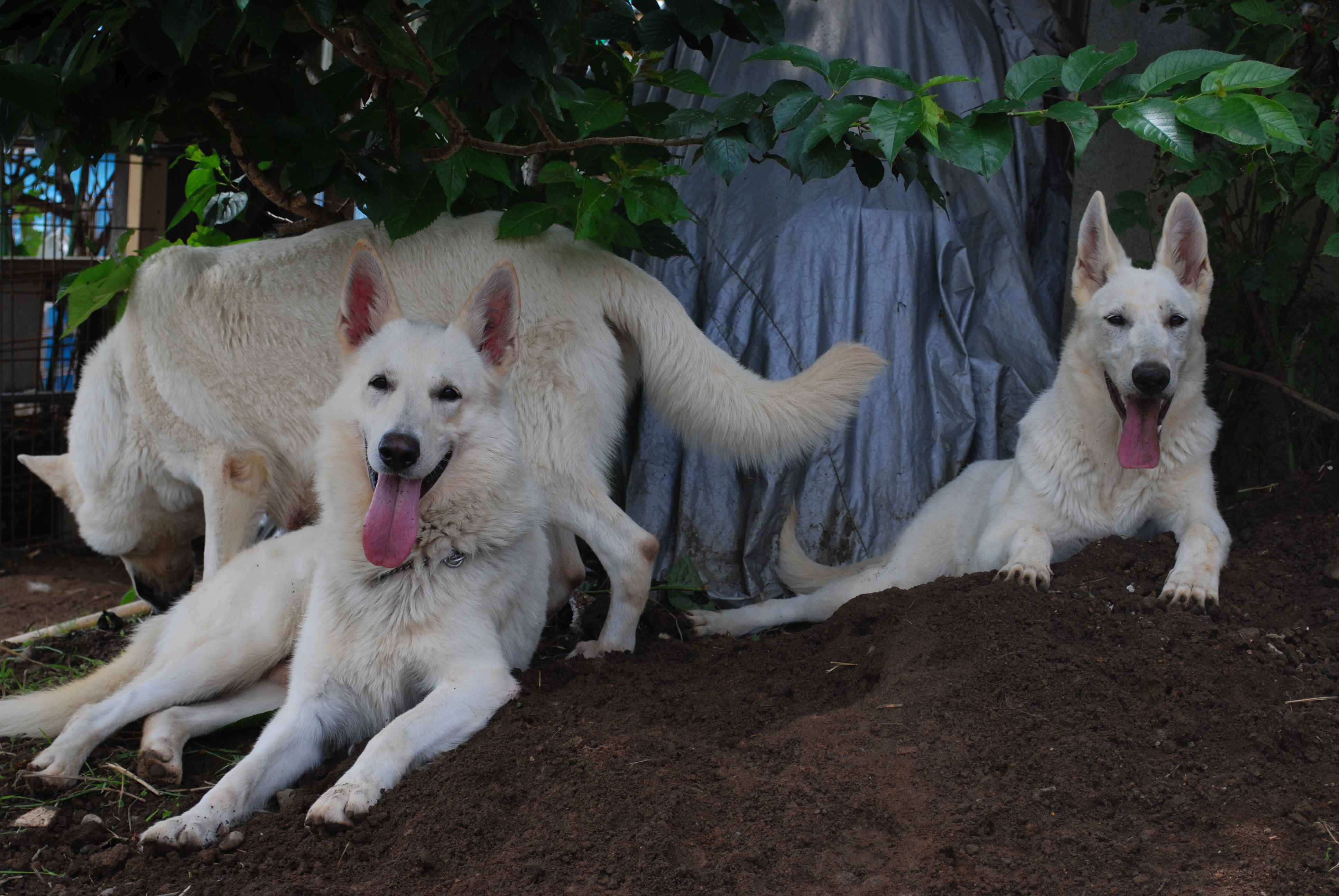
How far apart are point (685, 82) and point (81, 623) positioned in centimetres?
357

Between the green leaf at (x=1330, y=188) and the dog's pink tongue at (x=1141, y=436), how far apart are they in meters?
0.83

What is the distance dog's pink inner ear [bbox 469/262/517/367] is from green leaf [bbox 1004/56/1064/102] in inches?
57.7

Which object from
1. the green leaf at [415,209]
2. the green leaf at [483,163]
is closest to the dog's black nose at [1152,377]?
the green leaf at [483,163]

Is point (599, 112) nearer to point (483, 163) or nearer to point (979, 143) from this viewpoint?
point (483, 163)

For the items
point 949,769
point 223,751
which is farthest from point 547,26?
point 223,751

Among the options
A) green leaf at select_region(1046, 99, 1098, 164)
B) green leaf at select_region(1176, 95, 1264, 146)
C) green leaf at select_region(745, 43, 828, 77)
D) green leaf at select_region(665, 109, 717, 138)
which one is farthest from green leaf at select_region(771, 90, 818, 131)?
green leaf at select_region(1176, 95, 1264, 146)

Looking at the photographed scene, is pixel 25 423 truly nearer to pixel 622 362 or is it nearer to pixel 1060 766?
pixel 622 362

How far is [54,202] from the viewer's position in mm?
6980

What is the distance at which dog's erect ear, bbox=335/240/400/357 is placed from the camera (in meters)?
2.91

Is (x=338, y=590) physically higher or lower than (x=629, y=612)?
higher

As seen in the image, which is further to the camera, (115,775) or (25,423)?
(25,423)

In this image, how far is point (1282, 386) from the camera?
417cm

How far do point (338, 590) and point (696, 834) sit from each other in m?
1.28

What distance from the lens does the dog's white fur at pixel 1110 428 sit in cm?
333
